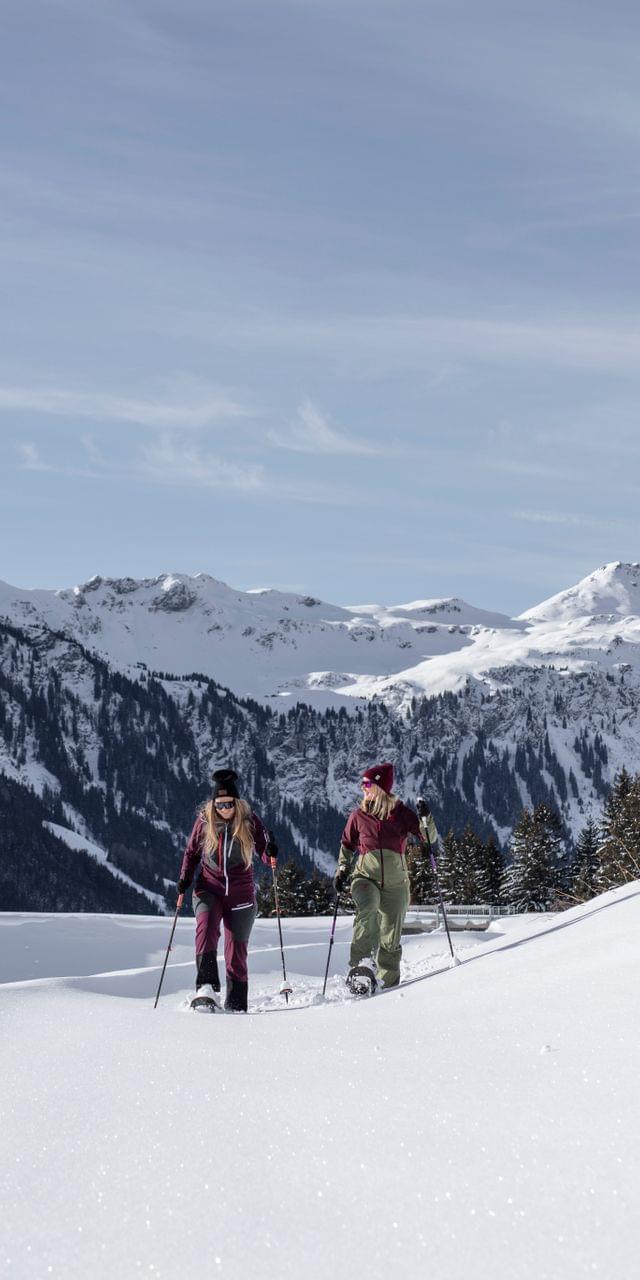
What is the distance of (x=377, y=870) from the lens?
1052 centimetres

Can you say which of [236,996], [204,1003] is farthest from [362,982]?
[204,1003]

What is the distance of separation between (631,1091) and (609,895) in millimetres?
7787

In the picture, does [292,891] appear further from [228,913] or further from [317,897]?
[228,913]

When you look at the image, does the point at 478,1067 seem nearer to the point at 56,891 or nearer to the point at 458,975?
the point at 458,975

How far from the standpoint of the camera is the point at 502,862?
61.0m

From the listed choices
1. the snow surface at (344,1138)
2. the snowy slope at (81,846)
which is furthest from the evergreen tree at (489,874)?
the snowy slope at (81,846)

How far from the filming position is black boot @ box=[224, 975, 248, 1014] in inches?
371

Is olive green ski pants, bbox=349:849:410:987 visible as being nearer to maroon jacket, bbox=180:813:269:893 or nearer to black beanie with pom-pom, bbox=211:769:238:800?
maroon jacket, bbox=180:813:269:893

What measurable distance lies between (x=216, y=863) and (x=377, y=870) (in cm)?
168

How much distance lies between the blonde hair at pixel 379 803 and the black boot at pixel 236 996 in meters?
2.11

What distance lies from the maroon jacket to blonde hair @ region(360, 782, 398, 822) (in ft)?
4.00

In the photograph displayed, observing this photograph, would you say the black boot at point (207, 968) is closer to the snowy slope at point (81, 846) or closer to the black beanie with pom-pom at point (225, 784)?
the black beanie with pom-pom at point (225, 784)

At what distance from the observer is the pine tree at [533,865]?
54.6m

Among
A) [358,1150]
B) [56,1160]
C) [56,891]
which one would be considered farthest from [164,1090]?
[56,891]
